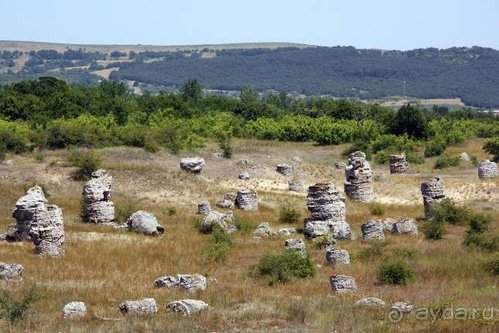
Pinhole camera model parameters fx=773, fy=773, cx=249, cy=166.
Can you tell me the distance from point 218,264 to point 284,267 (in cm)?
355

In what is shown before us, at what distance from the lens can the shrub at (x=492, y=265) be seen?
2283 cm

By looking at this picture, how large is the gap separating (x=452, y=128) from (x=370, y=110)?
13.3 m

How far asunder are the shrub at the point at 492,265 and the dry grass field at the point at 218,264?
0.34 m

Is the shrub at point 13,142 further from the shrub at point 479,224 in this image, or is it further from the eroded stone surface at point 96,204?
the shrub at point 479,224

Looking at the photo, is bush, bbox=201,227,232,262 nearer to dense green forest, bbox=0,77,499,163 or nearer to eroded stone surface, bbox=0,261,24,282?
eroded stone surface, bbox=0,261,24,282

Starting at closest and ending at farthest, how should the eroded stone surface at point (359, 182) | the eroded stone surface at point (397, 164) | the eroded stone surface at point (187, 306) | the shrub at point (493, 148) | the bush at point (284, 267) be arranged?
A: the eroded stone surface at point (187, 306), the bush at point (284, 267), the eroded stone surface at point (359, 182), the eroded stone surface at point (397, 164), the shrub at point (493, 148)

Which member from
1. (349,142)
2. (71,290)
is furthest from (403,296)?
(349,142)

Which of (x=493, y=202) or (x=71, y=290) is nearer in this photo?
(x=71, y=290)

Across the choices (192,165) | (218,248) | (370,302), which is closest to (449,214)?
(218,248)

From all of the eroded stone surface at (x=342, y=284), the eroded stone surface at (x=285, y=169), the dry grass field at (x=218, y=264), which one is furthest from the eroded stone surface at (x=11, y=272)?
the eroded stone surface at (x=285, y=169)

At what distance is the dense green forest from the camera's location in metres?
57.9

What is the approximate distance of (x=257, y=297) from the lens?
18766mm

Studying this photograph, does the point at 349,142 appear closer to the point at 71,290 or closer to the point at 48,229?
the point at 48,229

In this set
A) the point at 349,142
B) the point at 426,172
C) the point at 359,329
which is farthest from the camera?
the point at 349,142
